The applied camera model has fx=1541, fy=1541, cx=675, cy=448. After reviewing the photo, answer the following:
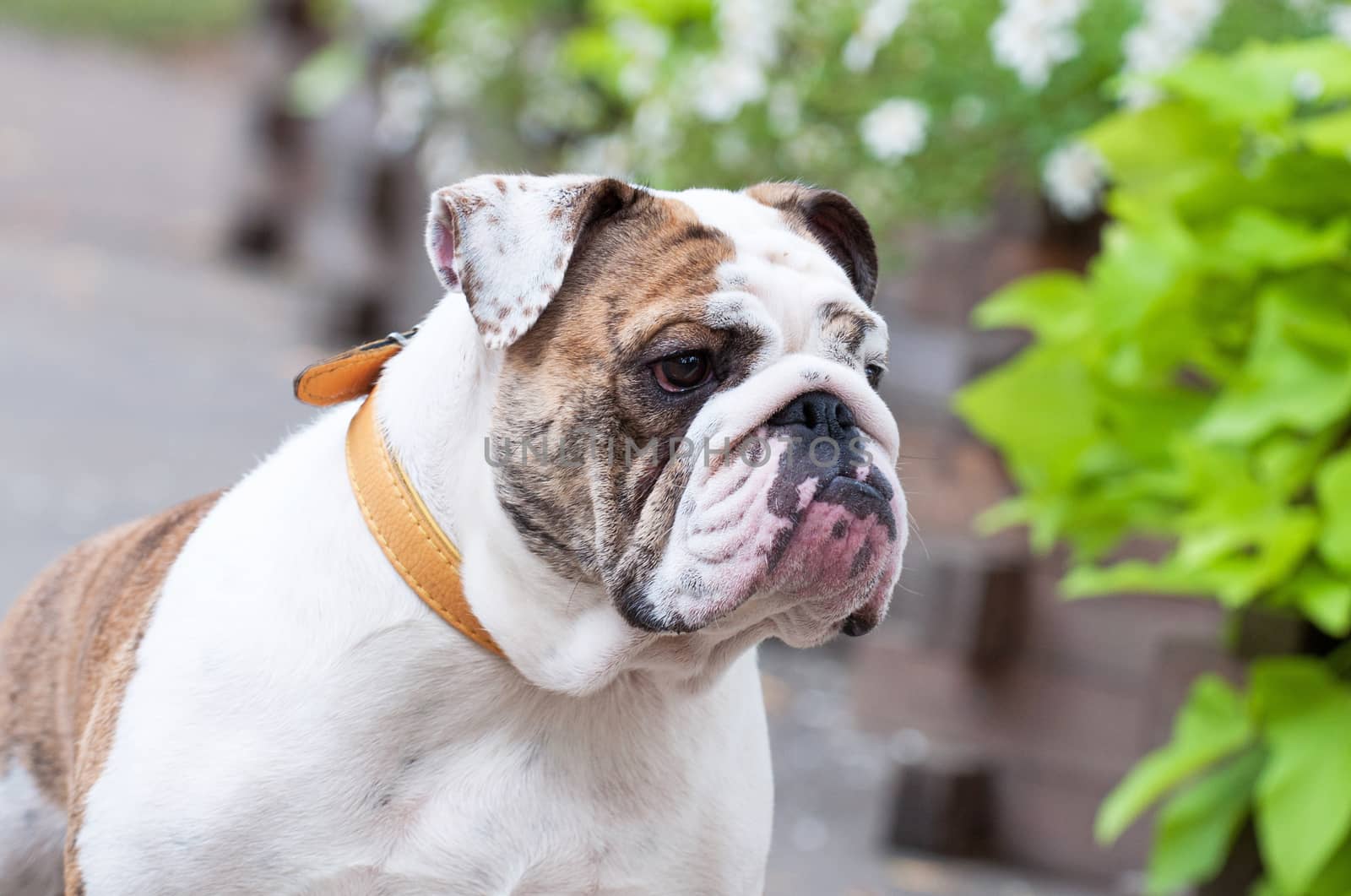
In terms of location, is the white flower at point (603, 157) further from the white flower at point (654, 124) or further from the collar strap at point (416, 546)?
the collar strap at point (416, 546)

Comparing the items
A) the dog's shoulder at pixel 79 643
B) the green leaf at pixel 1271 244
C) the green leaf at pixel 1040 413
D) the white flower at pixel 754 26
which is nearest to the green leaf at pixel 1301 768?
the green leaf at pixel 1040 413

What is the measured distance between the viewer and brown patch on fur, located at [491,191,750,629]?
1831mm

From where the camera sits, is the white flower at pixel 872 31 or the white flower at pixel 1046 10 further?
the white flower at pixel 872 31

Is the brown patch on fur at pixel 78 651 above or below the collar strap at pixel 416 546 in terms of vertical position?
below

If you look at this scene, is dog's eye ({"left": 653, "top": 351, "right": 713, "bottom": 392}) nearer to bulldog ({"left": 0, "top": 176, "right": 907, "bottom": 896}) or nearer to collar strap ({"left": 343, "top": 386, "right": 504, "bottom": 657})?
bulldog ({"left": 0, "top": 176, "right": 907, "bottom": 896})

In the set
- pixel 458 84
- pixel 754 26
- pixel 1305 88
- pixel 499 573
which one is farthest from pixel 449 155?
pixel 499 573

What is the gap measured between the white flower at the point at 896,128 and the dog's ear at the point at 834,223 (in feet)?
5.80

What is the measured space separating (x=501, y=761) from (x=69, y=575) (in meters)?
0.98

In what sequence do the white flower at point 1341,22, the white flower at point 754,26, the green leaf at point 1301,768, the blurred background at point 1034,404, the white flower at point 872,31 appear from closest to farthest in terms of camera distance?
the green leaf at point 1301,768 → the blurred background at point 1034,404 → the white flower at point 1341,22 → the white flower at point 872,31 → the white flower at point 754,26

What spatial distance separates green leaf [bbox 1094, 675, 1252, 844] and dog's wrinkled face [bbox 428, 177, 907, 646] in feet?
4.86

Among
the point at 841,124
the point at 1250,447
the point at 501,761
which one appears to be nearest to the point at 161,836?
the point at 501,761

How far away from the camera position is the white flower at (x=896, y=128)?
3.98 meters

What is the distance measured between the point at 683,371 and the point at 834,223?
0.54 meters

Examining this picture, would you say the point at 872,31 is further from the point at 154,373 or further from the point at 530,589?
the point at 154,373
